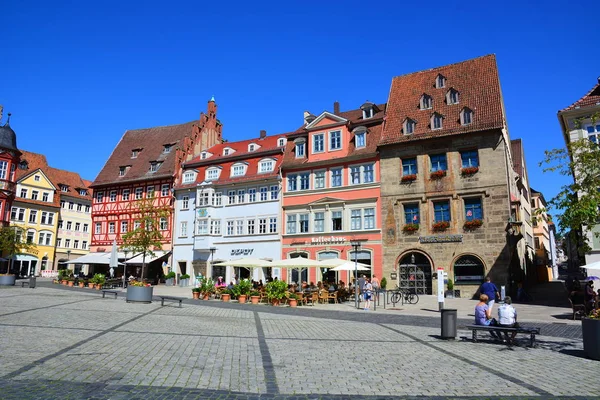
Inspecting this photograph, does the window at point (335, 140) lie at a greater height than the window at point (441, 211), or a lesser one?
greater

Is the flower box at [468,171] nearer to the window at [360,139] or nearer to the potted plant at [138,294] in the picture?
the window at [360,139]


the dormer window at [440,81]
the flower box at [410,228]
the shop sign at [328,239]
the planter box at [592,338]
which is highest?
the dormer window at [440,81]

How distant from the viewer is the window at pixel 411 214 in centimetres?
3209

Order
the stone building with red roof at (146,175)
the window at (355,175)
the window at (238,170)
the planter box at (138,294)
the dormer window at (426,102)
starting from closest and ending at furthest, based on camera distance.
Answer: the planter box at (138,294) → the dormer window at (426,102) → the window at (355,175) → the window at (238,170) → the stone building with red roof at (146,175)

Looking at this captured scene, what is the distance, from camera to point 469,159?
101ft

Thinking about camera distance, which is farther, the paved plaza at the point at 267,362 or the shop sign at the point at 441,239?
the shop sign at the point at 441,239

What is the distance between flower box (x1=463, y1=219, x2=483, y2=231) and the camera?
29.4m

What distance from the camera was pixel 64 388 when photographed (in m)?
6.65

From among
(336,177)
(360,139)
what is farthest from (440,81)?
(336,177)

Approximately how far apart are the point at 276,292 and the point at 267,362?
15.2m

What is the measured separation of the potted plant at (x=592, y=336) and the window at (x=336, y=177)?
2625cm

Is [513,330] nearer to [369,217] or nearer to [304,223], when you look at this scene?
[369,217]

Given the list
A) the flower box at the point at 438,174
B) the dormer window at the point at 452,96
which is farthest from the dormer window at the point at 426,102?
the flower box at the point at 438,174

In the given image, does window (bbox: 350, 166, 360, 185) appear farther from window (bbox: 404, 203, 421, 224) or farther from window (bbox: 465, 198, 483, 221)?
window (bbox: 465, 198, 483, 221)
